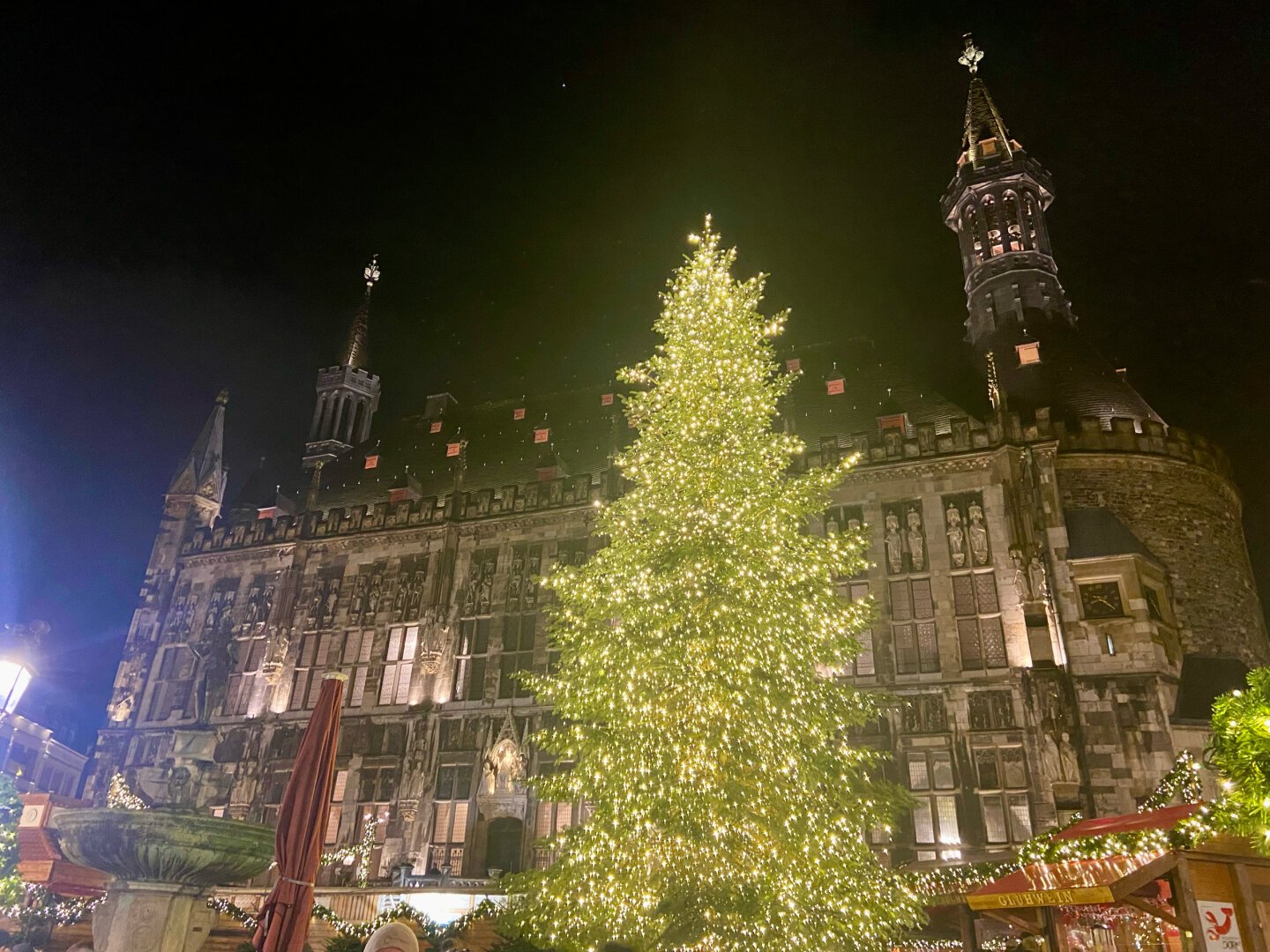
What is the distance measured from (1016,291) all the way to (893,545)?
1115cm

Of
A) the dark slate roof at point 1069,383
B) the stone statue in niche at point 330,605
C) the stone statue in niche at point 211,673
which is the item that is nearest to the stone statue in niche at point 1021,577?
the dark slate roof at point 1069,383

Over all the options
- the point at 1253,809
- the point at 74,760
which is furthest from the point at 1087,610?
the point at 74,760

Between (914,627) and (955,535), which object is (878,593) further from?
(955,535)

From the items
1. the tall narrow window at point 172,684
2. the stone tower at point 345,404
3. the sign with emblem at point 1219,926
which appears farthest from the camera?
the stone tower at point 345,404

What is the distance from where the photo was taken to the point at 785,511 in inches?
493

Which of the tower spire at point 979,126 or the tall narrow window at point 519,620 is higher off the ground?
the tower spire at point 979,126

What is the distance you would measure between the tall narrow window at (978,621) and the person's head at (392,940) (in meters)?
17.1

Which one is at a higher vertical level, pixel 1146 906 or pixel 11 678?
pixel 11 678

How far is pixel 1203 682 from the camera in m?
18.6

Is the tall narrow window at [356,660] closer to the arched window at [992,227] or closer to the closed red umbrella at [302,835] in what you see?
the closed red umbrella at [302,835]

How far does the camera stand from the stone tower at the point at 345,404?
33688 millimetres

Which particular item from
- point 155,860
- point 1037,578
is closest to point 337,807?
point 155,860

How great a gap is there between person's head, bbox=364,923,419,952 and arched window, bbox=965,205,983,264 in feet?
93.6

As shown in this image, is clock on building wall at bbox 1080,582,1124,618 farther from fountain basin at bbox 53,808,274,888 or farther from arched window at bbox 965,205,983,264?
fountain basin at bbox 53,808,274,888
